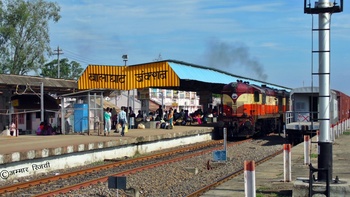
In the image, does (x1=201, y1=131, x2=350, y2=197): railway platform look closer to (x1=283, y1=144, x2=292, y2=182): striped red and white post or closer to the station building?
(x1=283, y1=144, x2=292, y2=182): striped red and white post

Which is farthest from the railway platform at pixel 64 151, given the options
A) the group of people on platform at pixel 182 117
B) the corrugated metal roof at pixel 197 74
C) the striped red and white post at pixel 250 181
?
the striped red and white post at pixel 250 181

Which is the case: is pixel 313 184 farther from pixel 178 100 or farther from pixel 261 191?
pixel 178 100

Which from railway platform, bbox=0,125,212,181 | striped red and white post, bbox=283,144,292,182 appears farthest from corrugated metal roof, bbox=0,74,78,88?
striped red and white post, bbox=283,144,292,182

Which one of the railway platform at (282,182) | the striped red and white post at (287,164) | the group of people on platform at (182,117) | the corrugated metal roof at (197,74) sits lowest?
the railway platform at (282,182)

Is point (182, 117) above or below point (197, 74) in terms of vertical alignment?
below

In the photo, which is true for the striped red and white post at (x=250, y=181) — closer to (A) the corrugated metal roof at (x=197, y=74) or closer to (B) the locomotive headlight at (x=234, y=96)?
(A) the corrugated metal roof at (x=197, y=74)

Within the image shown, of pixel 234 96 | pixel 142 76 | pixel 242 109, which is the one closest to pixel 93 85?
pixel 142 76

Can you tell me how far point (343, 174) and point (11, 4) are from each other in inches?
1949

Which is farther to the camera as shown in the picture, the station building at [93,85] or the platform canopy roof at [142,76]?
the platform canopy roof at [142,76]

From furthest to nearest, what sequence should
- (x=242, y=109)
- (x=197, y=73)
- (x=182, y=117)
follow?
(x=182, y=117), (x=197, y=73), (x=242, y=109)

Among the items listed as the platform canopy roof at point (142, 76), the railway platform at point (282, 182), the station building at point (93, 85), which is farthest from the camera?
the platform canopy roof at point (142, 76)

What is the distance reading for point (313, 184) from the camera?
8859mm

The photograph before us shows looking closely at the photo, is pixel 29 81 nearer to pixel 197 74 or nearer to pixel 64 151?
pixel 197 74

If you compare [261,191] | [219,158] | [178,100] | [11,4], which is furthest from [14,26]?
[261,191]
